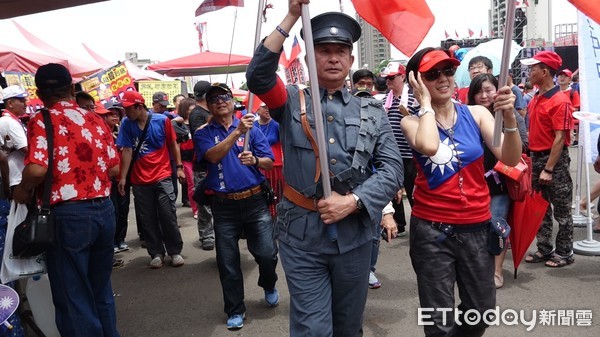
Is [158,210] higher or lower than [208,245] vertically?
higher

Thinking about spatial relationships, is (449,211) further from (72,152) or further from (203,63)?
(203,63)

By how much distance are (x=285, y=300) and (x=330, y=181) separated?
2.43m

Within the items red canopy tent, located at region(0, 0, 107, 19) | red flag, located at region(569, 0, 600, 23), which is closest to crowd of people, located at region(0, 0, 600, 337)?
red flag, located at region(569, 0, 600, 23)

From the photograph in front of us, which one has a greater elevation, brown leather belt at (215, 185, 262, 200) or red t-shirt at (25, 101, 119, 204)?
red t-shirt at (25, 101, 119, 204)

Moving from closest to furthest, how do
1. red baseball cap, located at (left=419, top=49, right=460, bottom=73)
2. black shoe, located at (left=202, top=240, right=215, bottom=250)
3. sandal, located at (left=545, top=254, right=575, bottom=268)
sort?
red baseball cap, located at (left=419, top=49, right=460, bottom=73) < sandal, located at (left=545, top=254, right=575, bottom=268) < black shoe, located at (left=202, top=240, right=215, bottom=250)

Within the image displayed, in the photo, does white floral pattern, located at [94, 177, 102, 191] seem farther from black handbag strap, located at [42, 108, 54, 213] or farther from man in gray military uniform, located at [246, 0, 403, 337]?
man in gray military uniform, located at [246, 0, 403, 337]

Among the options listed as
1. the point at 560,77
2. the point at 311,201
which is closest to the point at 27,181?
the point at 311,201

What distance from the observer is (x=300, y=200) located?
7.93 feet

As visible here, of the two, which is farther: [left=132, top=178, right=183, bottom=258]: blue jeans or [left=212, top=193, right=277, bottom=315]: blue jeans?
[left=132, top=178, right=183, bottom=258]: blue jeans

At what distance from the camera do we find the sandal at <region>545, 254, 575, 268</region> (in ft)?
16.4

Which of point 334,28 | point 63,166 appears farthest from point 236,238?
point 334,28

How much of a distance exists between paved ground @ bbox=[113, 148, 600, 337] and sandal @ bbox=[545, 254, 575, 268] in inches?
3.3

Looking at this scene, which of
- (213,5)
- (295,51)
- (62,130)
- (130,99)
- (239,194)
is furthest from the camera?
(295,51)

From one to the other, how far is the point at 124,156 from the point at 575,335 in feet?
14.7
